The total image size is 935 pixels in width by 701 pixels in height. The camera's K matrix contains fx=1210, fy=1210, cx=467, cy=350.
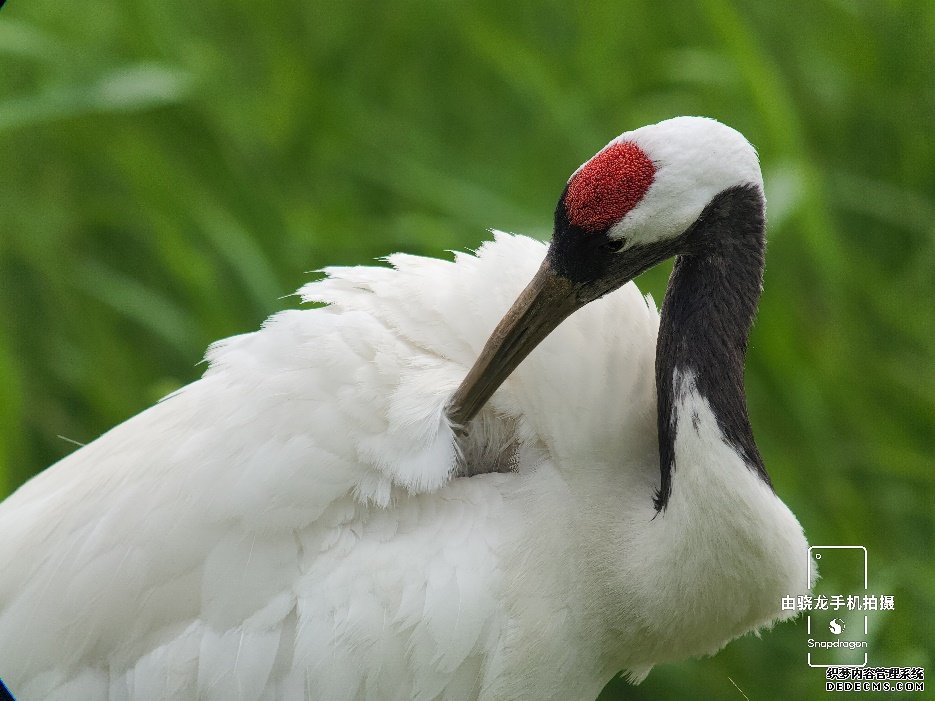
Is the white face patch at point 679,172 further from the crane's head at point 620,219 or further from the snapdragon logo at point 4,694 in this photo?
the snapdragon logo at point 4,694

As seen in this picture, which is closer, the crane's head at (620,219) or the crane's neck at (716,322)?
the crane's head at (620,219)

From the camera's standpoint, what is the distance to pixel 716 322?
211 cm

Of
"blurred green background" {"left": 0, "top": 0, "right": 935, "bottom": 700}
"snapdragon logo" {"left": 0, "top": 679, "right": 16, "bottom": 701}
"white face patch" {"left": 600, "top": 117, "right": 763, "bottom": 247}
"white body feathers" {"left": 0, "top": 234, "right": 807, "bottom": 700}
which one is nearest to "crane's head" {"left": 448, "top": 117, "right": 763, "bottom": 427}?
"white face patch" {"left": 600, "top": 117, "right": 763, "bottom": 247}

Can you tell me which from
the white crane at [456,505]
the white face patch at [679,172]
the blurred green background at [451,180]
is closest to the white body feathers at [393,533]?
the white crane at [456,505]

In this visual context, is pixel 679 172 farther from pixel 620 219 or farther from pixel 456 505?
pixel 456 505

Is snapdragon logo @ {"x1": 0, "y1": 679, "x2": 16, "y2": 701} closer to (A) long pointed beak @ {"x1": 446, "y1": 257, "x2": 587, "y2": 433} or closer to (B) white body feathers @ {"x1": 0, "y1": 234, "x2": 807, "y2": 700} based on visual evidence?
(B) white body feathers @ {"x1": 0, "y1": 234, "x2": 807, "y2": 700}

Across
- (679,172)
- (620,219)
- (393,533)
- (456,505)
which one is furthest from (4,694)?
(679,172)

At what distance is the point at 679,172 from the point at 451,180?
6.58 ft

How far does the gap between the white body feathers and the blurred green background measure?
99 cm

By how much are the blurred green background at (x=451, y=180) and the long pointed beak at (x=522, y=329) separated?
1.32 metres

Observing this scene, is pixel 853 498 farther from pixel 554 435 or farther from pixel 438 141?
pixel 438 141

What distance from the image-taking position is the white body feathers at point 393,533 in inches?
81.9

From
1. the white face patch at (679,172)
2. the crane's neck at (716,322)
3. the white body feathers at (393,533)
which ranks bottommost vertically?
the white body feathers at (393,533)

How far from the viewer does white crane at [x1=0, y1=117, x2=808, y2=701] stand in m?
2.07
